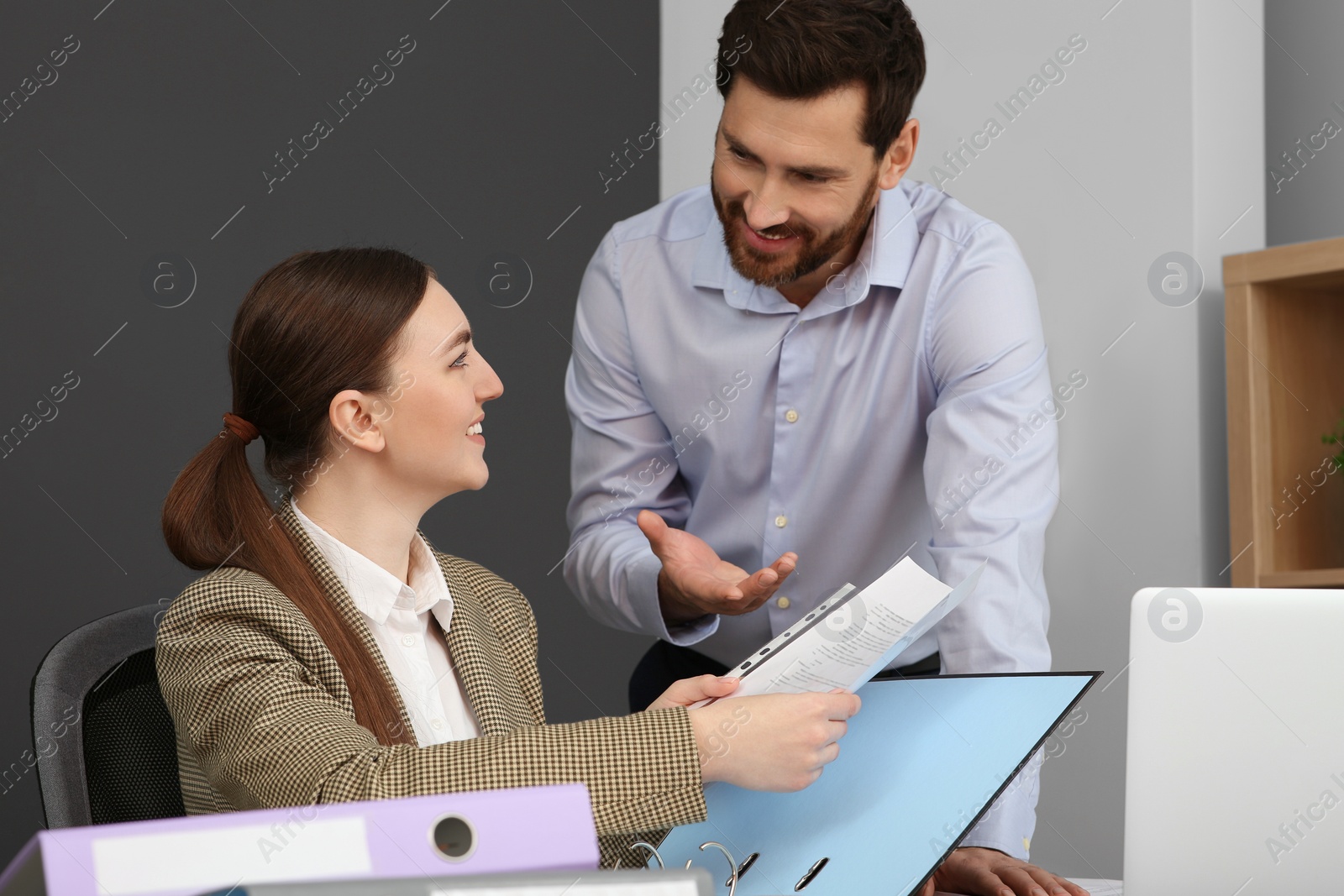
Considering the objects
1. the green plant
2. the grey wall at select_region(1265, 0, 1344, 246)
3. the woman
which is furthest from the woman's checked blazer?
the grey wall at select_region(1265, 0, 1344, 246)

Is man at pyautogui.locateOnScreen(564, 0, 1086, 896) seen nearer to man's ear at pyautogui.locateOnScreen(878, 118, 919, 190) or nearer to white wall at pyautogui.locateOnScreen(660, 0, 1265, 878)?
man's ear at pyautogui.locateOnScreen(878, 118, 919, 190)

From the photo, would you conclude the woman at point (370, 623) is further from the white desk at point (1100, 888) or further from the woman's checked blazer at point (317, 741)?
the white desk at point (1100, 888)

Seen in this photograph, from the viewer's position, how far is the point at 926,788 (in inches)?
41.2

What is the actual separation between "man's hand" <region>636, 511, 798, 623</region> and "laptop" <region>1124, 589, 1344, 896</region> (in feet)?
1.72

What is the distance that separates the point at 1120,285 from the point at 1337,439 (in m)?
0.51

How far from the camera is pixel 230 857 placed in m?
0.53

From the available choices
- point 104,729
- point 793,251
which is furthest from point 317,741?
point 793,251

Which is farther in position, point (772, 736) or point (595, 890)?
point (772, 736)

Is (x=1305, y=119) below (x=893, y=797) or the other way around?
the other way around

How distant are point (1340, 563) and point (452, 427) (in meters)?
1.90

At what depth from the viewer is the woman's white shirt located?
1.45m

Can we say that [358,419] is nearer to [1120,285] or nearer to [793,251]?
[793,251]

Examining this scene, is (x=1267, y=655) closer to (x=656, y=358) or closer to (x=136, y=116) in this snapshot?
(x=656, y=358)

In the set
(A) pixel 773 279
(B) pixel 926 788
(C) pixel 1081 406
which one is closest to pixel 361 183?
(A) pixel 773 279
